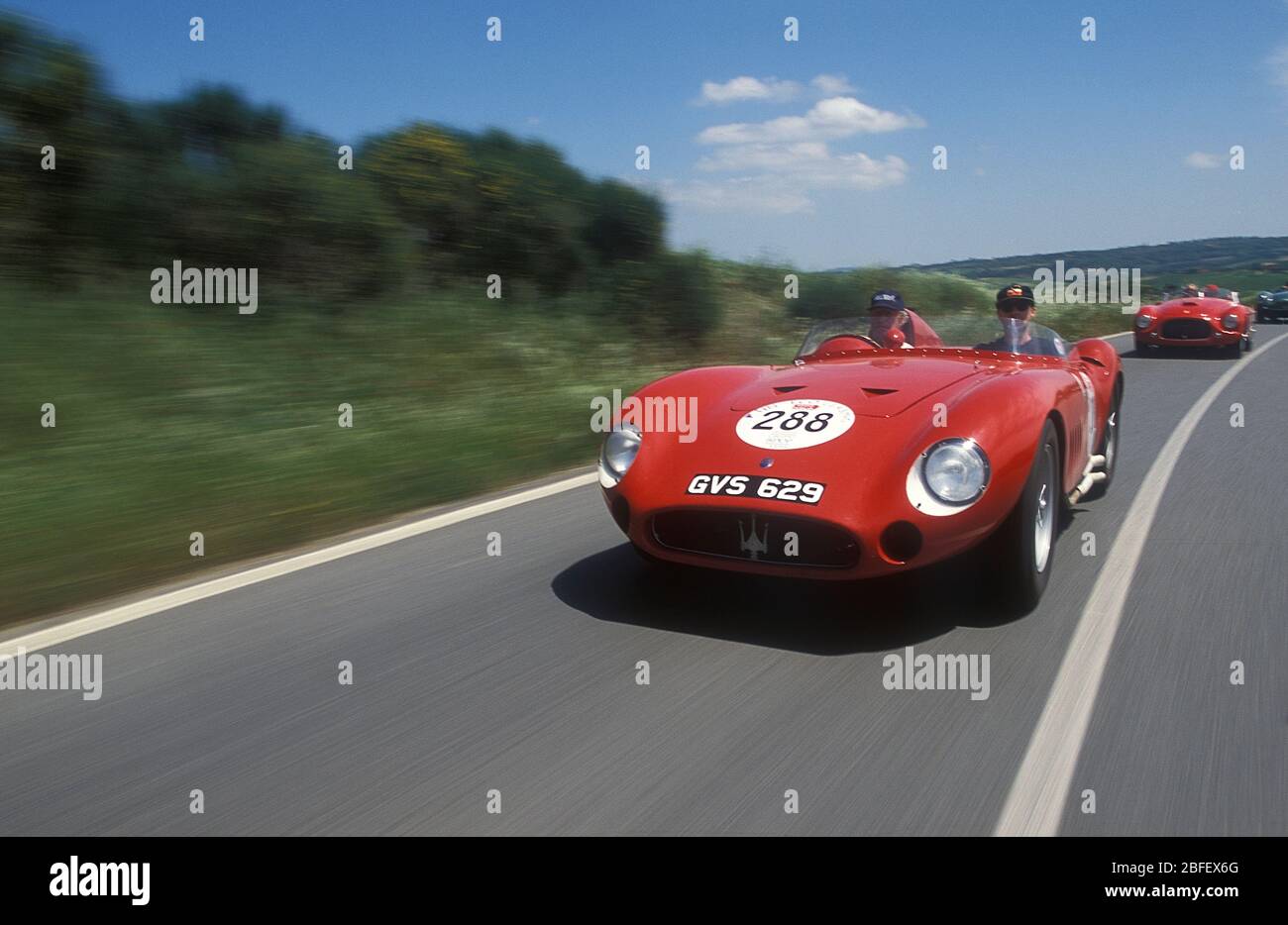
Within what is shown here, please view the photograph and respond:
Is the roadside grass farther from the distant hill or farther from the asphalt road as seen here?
Answer: the distant hill

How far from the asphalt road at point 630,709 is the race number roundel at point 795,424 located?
0.66 meters

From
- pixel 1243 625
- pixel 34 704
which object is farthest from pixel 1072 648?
pixel 34 704

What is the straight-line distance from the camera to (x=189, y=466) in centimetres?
673

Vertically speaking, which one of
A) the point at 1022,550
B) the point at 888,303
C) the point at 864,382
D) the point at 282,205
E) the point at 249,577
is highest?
the point at 282,205

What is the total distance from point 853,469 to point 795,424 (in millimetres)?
421

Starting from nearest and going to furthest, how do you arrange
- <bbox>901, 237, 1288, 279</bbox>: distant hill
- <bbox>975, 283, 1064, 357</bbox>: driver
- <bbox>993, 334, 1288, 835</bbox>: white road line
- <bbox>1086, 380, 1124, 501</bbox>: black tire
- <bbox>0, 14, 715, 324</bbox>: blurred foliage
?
<bbox>993, 334, 1288, 835</bbox>: white road line, <bbox>975, 283, 1064, 357</bbox>: driver, <bbox>1086, 380, 1124, 501</bbox>: black tire, <bbox>0, 14, 715, 324</bbox>: blurred foliage, <bbox>901, 237, 1288, 279</bbox>: distant hill

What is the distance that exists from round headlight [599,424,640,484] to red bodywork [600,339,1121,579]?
0.05m

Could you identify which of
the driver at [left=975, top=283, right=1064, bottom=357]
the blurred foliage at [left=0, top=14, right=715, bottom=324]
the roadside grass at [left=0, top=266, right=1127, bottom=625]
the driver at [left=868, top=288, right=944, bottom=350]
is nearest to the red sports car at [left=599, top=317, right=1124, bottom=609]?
the driver at [left=975, top=283, right=1064, bottom=357]

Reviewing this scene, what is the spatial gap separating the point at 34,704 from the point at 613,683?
1.81 m

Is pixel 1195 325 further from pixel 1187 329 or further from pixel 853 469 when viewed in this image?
pixel 853 469

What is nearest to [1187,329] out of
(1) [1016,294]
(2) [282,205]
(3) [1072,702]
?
(2) [282,205]

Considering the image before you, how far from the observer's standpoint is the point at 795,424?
4438mm

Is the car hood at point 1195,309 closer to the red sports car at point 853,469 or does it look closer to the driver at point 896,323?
the driver at point 896,323

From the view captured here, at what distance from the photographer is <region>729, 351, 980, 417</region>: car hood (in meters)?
4.57
